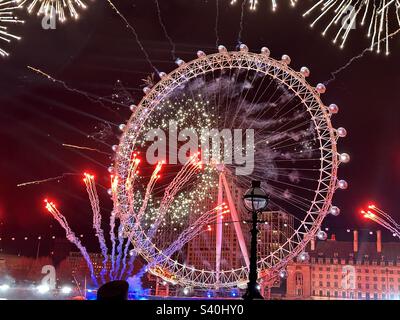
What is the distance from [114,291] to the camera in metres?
4.96

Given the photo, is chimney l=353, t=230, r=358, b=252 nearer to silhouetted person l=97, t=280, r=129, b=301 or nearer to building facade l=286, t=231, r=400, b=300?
building facade l=286, t=231, r=400, b=300

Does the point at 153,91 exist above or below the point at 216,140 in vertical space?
above

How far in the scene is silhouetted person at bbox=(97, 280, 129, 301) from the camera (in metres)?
4.87

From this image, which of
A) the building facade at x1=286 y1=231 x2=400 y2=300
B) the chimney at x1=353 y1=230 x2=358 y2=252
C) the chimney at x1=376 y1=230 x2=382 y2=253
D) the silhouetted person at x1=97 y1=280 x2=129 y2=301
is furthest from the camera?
the chimney at x1=353 y1=230 x2=358 y2=252

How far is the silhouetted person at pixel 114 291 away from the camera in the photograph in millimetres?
4866

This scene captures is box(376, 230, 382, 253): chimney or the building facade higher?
box(376, 230, 382, 253): chimney

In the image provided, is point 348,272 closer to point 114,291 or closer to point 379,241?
point 379,241

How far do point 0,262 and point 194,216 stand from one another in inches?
1121

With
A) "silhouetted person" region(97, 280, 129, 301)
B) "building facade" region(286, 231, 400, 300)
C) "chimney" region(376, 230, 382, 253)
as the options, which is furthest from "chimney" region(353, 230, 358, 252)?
"silhouetted person" region(97, 280, 129, 301)

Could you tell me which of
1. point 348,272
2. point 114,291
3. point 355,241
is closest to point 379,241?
point 355,241

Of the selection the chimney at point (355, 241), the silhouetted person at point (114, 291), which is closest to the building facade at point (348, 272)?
the chimney at point (355, 241)

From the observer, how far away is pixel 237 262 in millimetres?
87938
